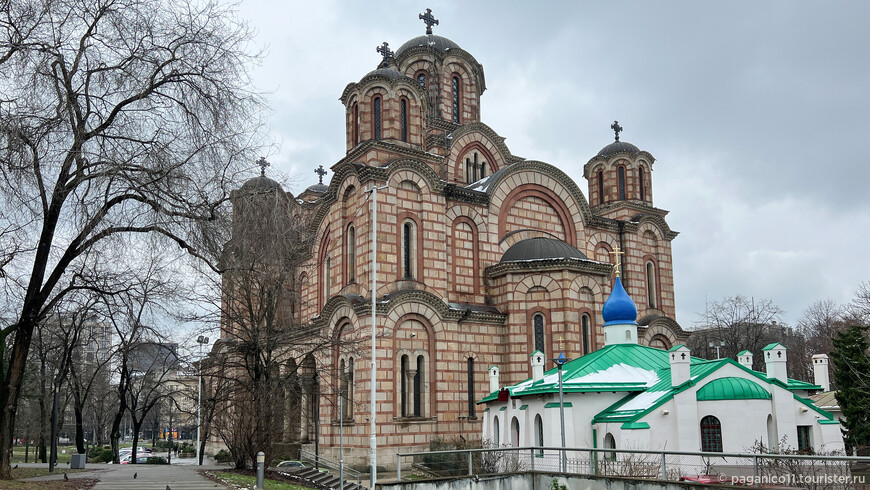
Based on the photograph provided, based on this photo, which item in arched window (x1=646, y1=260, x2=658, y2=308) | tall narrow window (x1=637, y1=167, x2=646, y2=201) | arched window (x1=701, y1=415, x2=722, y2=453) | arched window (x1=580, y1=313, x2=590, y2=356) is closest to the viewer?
arched window (x1=701, y1=415, x2=722, y2=453)

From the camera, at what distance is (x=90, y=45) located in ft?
47.4

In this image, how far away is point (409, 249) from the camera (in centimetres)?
3269

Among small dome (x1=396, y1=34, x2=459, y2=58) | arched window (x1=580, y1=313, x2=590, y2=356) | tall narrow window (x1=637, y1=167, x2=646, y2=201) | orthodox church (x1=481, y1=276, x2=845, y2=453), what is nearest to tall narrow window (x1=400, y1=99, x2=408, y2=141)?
small dome (x1=396, y1=34, x2=459, y2=58)

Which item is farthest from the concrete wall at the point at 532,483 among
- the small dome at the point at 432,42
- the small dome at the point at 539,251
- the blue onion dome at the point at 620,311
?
the small dome at the point at 432,42

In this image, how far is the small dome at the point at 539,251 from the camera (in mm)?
33594

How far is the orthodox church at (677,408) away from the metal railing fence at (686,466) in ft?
7.30

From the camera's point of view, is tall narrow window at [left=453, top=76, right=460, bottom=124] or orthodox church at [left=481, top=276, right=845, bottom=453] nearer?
orthodox church at [left=481, top=276, right=845, bottom=453]

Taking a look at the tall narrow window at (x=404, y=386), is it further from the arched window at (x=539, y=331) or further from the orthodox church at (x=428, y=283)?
the arched window at (x=539, y=331)

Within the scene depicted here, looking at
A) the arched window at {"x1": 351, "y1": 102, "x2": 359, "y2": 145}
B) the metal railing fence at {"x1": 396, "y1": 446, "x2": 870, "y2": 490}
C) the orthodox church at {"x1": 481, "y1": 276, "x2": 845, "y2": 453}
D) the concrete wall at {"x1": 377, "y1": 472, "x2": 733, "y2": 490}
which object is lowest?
the concrete wall at {"x1": 377, "y1": 472, "x2": 733, "y2": 490}

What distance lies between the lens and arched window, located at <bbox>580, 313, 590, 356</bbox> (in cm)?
3334

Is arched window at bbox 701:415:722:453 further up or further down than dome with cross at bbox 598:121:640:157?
further down

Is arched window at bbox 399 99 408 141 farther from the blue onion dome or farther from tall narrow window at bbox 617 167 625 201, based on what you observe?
tall narrow window at bbox 617 167 625 201

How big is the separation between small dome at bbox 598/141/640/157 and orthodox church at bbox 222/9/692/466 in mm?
5166

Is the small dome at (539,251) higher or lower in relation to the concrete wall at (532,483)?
higher
